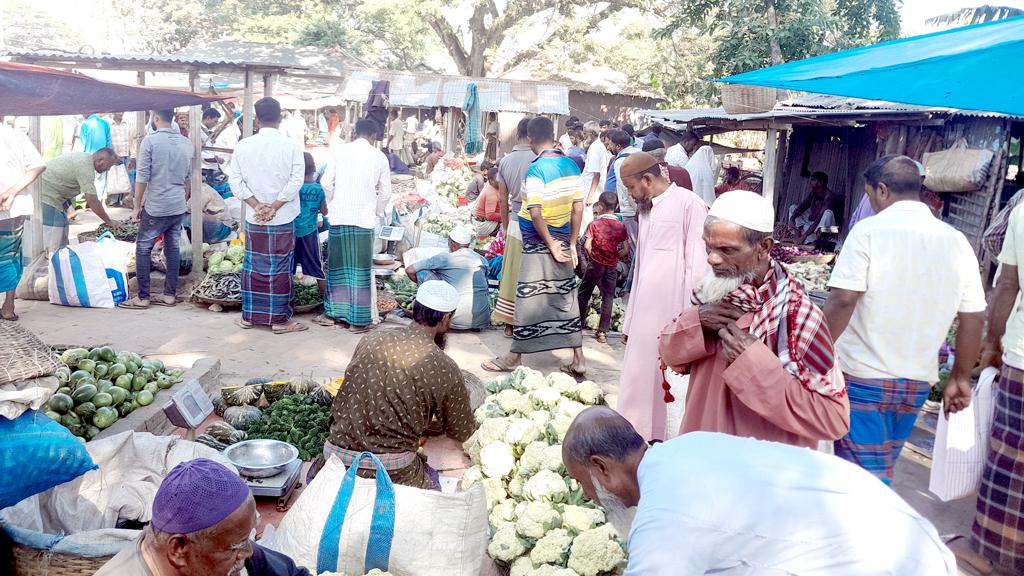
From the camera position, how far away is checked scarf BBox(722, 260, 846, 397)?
91.4 inches

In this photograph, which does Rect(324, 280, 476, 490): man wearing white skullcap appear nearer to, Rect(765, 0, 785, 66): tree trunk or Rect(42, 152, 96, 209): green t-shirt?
Rect(42, 152, 96, 209): green t-shirt

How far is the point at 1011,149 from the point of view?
28.6ft

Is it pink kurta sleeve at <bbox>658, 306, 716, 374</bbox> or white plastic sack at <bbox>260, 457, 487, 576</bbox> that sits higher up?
pink kurta sleeve at <bbox>658, 306, 716, 374</bbox>

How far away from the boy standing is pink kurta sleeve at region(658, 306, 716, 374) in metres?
5.44

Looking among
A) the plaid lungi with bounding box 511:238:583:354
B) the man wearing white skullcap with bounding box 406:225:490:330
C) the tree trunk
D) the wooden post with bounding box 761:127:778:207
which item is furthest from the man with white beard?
the tree trunk

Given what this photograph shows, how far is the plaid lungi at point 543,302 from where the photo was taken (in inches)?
237

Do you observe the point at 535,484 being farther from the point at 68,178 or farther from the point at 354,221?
the point at 68,178

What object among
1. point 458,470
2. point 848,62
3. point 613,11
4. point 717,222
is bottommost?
point 458,470

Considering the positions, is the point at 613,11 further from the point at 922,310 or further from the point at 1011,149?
the point at 922,310

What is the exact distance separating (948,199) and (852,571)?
8674 mm

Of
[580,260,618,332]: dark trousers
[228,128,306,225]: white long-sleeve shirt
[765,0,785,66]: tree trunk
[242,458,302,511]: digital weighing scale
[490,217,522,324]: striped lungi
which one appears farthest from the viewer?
[765,0,785,66]: tree trunk

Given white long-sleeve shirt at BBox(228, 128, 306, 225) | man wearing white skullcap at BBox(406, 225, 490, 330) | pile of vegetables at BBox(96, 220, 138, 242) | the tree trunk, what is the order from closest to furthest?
white long-sleeve shirt at BBox(228, 128, 306, 225) < man wearing white skullcap at BBox(406, 225, 490, 330) < pile of vegetables at BBox(96, 220, 138, 242) < the tree trunk

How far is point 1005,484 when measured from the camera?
350cm

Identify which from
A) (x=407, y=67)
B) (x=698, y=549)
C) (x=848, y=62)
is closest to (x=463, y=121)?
(x=407, y=67)
